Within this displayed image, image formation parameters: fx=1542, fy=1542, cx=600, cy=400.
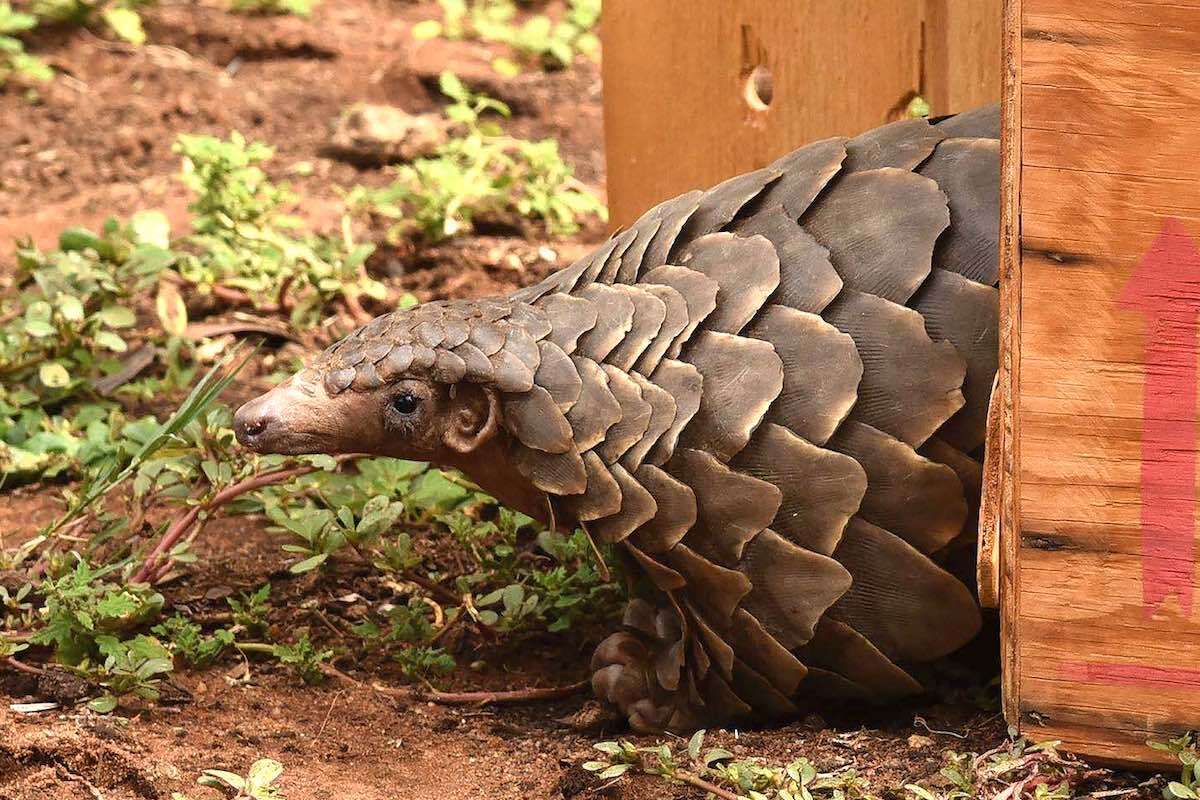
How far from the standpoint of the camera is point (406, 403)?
8.84 ft

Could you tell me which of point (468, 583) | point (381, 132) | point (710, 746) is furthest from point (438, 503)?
point (381, 132)

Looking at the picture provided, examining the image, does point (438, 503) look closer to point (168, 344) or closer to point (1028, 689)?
point (168, 344)

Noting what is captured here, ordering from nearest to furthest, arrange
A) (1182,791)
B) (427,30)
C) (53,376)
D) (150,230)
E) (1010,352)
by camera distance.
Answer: (1182,791) < (1010,352) < (53,376) < (150,230) < (427,30)

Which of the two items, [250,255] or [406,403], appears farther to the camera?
[250,255]

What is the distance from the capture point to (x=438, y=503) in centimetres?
353

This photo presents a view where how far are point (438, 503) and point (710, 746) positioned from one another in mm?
1097

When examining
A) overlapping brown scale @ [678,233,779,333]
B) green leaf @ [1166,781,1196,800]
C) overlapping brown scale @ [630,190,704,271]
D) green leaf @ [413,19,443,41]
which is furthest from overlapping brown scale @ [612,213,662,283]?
green leaf @ [413,19,443,41]

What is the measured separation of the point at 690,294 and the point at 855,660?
2.27 ft

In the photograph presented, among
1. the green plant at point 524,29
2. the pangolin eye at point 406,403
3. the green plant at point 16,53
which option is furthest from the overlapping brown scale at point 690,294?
the green plant at point 16,53

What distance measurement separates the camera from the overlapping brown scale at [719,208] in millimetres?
2771

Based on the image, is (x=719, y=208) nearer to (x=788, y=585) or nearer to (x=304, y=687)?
(x=788, y=585)

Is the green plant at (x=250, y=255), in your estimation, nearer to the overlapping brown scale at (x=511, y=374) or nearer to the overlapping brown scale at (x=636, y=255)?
the overlapping brown scale at (x=636, y=255)

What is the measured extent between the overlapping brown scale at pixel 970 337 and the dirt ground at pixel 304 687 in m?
0.52

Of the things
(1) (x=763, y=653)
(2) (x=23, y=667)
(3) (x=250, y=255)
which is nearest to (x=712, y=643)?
(1) (x=763, y=653)
